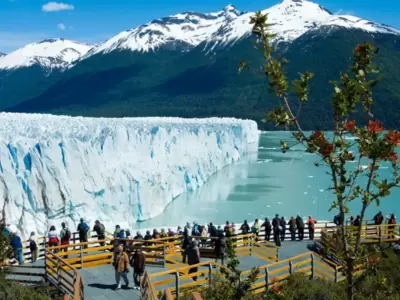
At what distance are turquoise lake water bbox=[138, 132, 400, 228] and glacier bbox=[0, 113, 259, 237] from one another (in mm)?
1112

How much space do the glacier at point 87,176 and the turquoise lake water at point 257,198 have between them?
1112mm

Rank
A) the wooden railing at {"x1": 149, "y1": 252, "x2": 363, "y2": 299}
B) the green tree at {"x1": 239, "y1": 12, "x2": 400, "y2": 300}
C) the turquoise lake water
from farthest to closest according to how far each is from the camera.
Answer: the turquoise lake water
the wooden railing at {"x1": 149, "y1": 252, "x2": 363, "y2": 299}
the green tree at {"x1": 239, "y1": 12, "x2": 400, "y2": 300}

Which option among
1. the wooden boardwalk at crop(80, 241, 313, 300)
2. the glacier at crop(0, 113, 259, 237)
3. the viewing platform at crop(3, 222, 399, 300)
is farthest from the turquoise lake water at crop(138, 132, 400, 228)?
the wooden boardwalk at crop(80, 241, 313, 300)

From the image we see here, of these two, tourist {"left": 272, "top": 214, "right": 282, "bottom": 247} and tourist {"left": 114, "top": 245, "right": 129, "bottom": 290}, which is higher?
tourist {"left": 114, "top": 245, "right": 129, "bottom": 290}

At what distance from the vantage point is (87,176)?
70.4ft

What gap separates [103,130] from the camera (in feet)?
102

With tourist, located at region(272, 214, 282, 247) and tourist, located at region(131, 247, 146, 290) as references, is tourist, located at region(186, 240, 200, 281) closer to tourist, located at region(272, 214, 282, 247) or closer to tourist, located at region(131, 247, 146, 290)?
tourist, located at region(131, 247, 146, 290)

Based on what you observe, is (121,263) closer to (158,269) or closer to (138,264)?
(138,264)

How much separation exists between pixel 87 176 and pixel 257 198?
14.2 metres

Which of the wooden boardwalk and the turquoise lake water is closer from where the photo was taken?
the wooden boardwalk

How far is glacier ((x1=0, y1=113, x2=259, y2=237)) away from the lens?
1836 centimetres

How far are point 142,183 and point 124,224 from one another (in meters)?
3.72

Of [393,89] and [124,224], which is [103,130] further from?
[393,89]

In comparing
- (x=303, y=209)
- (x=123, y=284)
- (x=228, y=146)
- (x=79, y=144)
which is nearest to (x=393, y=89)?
(x=228, y=146)
